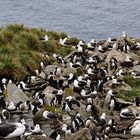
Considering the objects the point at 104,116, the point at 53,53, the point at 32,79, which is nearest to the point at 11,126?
the point at 104,116

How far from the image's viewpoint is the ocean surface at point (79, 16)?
207 ft

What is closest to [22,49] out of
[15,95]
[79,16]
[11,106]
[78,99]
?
[15,95]

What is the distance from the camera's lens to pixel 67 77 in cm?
3381

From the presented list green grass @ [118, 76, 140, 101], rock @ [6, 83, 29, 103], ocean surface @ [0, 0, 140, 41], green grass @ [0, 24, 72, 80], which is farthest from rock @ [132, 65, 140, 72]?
ocean surface @ [0, 0, 140, 41]

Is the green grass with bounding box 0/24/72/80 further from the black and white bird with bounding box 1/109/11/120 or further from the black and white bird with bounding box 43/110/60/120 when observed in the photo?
the black and white bird with bounding box 43/110/60/120

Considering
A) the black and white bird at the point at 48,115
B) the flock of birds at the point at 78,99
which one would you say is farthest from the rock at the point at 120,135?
the black and white bird at the point at 48,115

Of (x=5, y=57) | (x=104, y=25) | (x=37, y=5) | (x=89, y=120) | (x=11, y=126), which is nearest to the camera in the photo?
(x=11, y=126)

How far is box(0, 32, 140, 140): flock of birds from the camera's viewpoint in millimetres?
24530

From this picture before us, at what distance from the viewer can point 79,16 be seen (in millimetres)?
69750

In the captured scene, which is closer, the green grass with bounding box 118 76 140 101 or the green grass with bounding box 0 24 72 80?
the green grass with bounding box 118 76 140 101

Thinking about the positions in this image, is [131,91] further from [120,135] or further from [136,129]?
[120,135]

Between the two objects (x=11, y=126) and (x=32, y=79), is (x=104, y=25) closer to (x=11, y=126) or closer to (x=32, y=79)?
(x=32, y=79)

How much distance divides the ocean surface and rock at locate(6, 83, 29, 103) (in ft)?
99.7

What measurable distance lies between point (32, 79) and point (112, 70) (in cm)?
640
